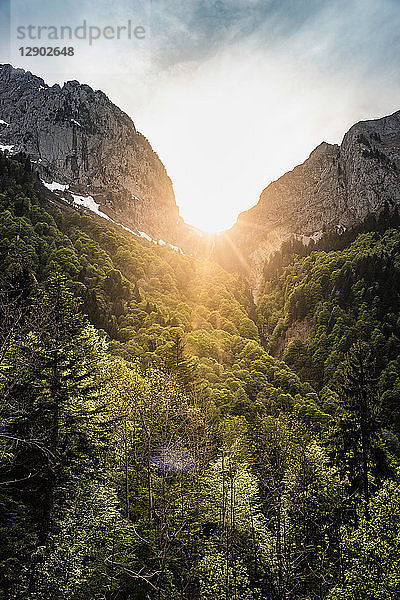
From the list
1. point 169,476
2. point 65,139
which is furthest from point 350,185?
point 169,476

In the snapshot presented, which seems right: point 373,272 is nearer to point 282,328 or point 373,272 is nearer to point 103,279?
point 282,328

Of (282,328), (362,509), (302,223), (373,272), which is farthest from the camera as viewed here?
(302,223)

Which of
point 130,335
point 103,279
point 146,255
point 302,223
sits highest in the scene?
point 302,223

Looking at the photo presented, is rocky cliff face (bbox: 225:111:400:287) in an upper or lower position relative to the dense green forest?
upper

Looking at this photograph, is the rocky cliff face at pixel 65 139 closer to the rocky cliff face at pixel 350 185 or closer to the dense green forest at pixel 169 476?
the rocky cliff face at pixel 350 185

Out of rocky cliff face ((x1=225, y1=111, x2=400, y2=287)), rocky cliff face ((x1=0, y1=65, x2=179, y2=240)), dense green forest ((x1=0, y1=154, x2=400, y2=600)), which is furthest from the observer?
rocky cliff face ((x1=0, y1=65, x2=179, y2=240))

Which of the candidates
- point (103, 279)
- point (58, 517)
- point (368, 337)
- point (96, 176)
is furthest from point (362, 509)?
point (96, 176)

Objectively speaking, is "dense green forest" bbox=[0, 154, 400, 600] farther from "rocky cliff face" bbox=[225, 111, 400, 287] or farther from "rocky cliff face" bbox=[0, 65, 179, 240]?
"rocky cliff face" bbox=[0, 65, 179, 240]

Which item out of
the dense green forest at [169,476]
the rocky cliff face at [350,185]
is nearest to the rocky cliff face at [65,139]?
the rocky cliff face at [350,185]

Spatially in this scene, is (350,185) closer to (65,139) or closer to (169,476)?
(65,139)

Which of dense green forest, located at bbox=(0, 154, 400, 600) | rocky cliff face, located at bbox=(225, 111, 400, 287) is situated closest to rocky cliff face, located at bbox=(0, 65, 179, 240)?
rocky cliff face, located at bbox=(225, 111, 400, 287)

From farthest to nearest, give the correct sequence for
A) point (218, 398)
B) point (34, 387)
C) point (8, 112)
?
point (8, 112) < point (218, 398) < point (34, 387)

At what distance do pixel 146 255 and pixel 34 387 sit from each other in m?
106

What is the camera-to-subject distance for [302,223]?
18438 cm
